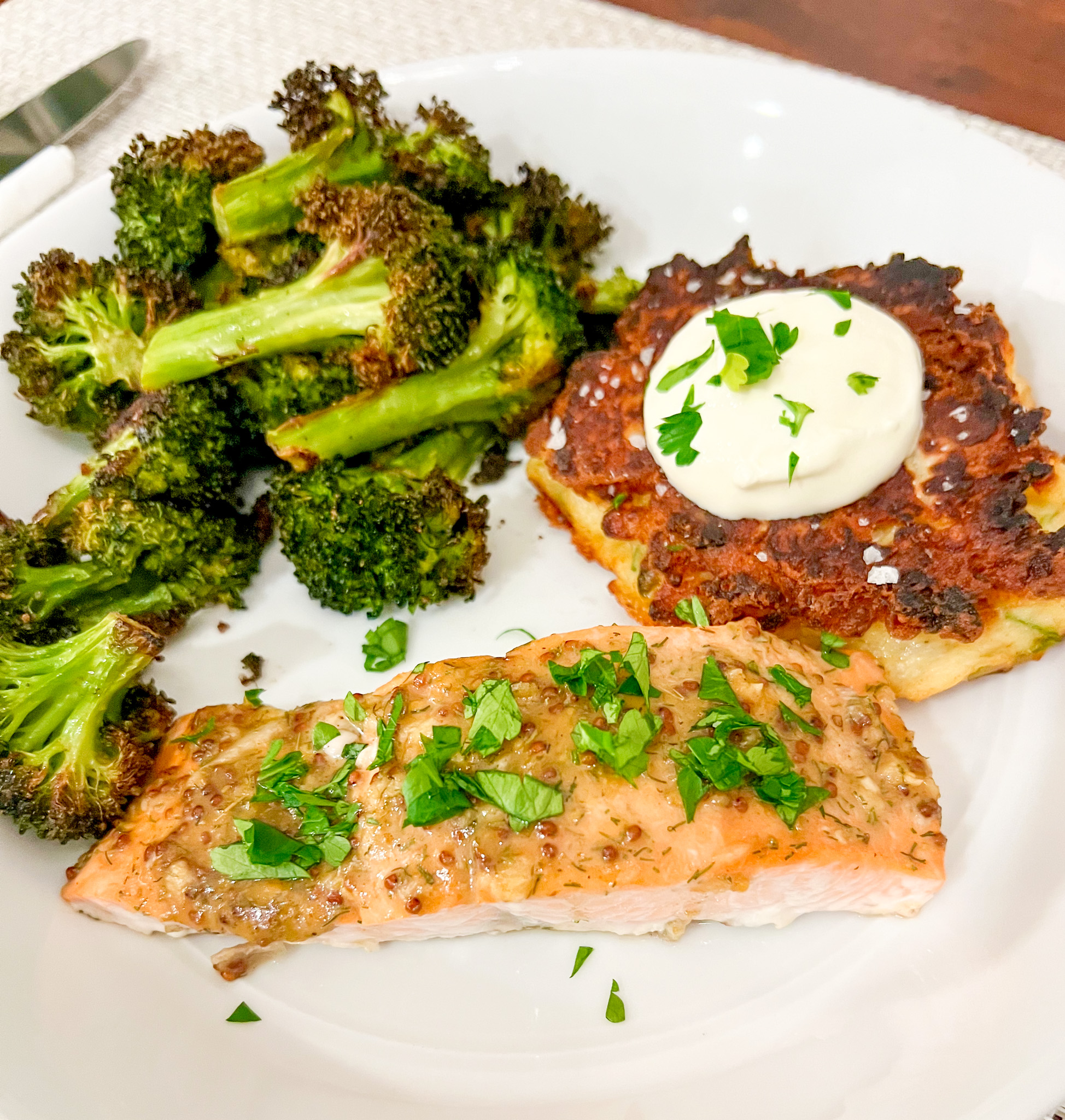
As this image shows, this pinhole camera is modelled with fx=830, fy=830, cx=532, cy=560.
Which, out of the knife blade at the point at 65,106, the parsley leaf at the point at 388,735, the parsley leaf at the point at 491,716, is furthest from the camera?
the knife blade at the point at 65,106

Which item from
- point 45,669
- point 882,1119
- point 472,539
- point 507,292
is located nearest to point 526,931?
point 882,1119

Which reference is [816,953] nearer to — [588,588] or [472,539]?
[588,588]

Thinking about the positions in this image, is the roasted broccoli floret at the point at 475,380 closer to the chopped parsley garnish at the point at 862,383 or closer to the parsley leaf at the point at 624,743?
the chopped parsley garnish at the point at 862,383

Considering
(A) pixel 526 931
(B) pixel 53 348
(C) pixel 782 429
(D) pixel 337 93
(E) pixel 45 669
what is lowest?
(A) pixel 526 931

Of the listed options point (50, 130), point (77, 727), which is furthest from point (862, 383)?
point (50, 130)

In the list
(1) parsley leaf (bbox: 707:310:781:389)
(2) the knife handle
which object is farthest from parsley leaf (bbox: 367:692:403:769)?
(2) the knife handle

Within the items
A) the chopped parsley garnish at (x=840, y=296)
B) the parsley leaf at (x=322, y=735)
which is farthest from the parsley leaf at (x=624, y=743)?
the chopped parsley garnish at (x=840, y=296)

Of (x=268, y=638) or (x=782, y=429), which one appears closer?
(x=782, y=429)
